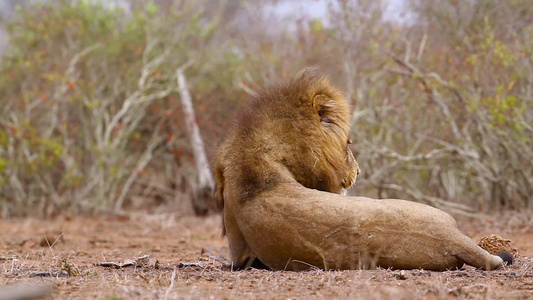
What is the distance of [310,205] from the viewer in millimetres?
4320

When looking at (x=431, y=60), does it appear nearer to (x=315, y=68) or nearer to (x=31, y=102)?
(x=315, y=68)

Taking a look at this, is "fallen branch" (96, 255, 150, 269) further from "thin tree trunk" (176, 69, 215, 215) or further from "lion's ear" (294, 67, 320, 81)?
"thin tree trunk" (176, 69, 215, 215)

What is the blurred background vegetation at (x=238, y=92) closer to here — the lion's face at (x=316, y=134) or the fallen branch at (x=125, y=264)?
the lion's face at (x=316, y=134)

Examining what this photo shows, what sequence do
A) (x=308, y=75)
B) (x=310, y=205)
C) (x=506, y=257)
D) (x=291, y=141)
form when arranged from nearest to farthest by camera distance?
(x=310, y=205)
(x=291, y=141)
(x=506, y=257)
(x=308, y=75)

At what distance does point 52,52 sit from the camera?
1473 centimetres

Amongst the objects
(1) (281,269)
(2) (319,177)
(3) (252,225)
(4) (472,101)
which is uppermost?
(4) (472,101)

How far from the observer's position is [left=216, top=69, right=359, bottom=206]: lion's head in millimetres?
4566

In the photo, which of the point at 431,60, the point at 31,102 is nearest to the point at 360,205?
the point at 431,60

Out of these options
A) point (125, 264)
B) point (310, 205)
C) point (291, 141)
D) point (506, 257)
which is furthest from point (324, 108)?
point (125, 264)

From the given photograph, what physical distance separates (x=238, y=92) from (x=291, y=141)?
10.9 meters

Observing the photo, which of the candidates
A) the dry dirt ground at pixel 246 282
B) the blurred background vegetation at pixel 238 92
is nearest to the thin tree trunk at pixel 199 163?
the blurred background vegetation at pixel 238 92

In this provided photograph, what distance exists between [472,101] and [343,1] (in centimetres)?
323

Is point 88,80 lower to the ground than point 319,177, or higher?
higher

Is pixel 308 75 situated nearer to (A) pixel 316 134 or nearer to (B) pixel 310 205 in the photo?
(A) pixel 316 134
